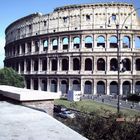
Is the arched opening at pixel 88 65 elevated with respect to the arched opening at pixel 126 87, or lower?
elevated

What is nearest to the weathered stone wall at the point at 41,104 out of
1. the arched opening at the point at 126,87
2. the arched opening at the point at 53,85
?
the arched opening at the point at 126,87

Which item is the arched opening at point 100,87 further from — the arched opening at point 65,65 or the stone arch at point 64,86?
the arched opening at point 65,65

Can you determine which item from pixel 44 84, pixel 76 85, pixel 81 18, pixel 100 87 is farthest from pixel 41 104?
pixel 44 84

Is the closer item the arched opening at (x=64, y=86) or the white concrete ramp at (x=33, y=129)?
the white concrete ramp at (x=33, y=129)

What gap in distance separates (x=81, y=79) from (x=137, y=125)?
50.5m

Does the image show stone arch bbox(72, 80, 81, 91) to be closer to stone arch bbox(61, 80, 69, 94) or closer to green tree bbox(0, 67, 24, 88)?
stone arch bbox(61, 80, 69, 94)

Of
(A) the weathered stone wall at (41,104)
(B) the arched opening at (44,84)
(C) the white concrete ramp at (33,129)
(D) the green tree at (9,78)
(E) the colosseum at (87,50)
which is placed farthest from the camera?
(B) the arched opening at (44,84)

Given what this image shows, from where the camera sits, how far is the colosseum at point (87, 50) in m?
60.7

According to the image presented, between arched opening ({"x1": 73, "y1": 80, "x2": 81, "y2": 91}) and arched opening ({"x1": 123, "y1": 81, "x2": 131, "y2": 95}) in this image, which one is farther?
arched opening ({"x1": 73, "y1": 80, "x2": 81, "y2": 91})

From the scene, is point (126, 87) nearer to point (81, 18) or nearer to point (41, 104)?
point (81, 18)

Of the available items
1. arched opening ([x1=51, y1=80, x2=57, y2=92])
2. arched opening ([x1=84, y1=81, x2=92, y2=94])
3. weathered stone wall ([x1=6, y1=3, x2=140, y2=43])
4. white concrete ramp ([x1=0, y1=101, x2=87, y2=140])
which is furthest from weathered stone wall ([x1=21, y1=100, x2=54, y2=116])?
arched opening ([x1=51, y1=80, x2=57, y2=92])

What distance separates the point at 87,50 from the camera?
6138cm

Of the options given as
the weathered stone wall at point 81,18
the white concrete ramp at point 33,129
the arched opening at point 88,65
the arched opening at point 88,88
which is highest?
the weathered stone wall at point 81,18

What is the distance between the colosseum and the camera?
199 ft
